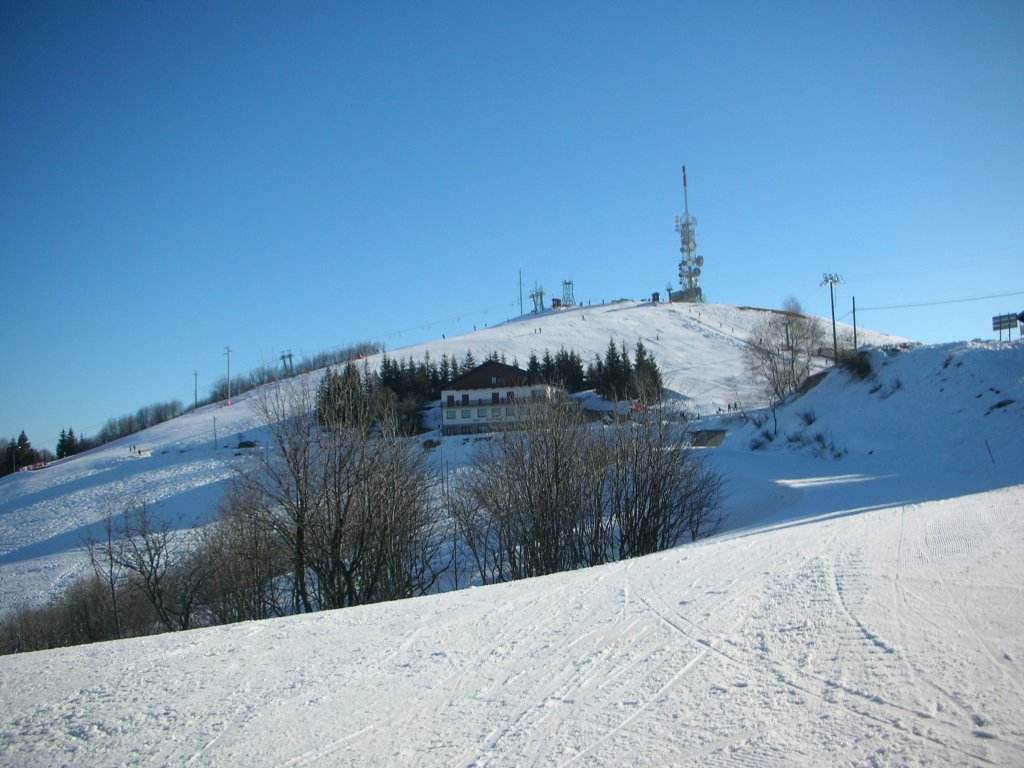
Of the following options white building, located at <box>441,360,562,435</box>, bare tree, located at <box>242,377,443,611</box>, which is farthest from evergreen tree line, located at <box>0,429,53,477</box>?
bare tree, located at <box>242,377,443,611</box>

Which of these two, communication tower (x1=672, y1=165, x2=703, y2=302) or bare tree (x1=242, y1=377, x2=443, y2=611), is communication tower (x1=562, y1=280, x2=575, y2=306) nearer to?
communication tower (x1=672, y1=165, x2=703, y2=302)

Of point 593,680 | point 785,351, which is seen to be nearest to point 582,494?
point 593,680

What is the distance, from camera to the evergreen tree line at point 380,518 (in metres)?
19.5

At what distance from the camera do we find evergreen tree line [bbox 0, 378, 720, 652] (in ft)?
64.1

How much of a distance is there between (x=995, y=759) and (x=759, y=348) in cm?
5976

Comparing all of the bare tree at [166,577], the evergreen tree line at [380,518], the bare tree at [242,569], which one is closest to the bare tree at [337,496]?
the evergreen tree line at [380,518]

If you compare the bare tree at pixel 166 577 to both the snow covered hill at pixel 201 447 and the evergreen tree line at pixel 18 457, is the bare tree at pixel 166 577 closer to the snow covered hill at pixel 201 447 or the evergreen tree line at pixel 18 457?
the snow covered hill at pixel 201 447

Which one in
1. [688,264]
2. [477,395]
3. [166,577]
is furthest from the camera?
[688,264]

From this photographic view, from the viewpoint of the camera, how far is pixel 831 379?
43656 millimetres

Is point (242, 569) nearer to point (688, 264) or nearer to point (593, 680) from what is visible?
point (593, 680)

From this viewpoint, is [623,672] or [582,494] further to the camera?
[582,494]

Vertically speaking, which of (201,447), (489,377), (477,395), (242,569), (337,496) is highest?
(489,377)

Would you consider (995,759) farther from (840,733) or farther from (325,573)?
(325,573)

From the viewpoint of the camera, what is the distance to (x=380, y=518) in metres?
21.7
